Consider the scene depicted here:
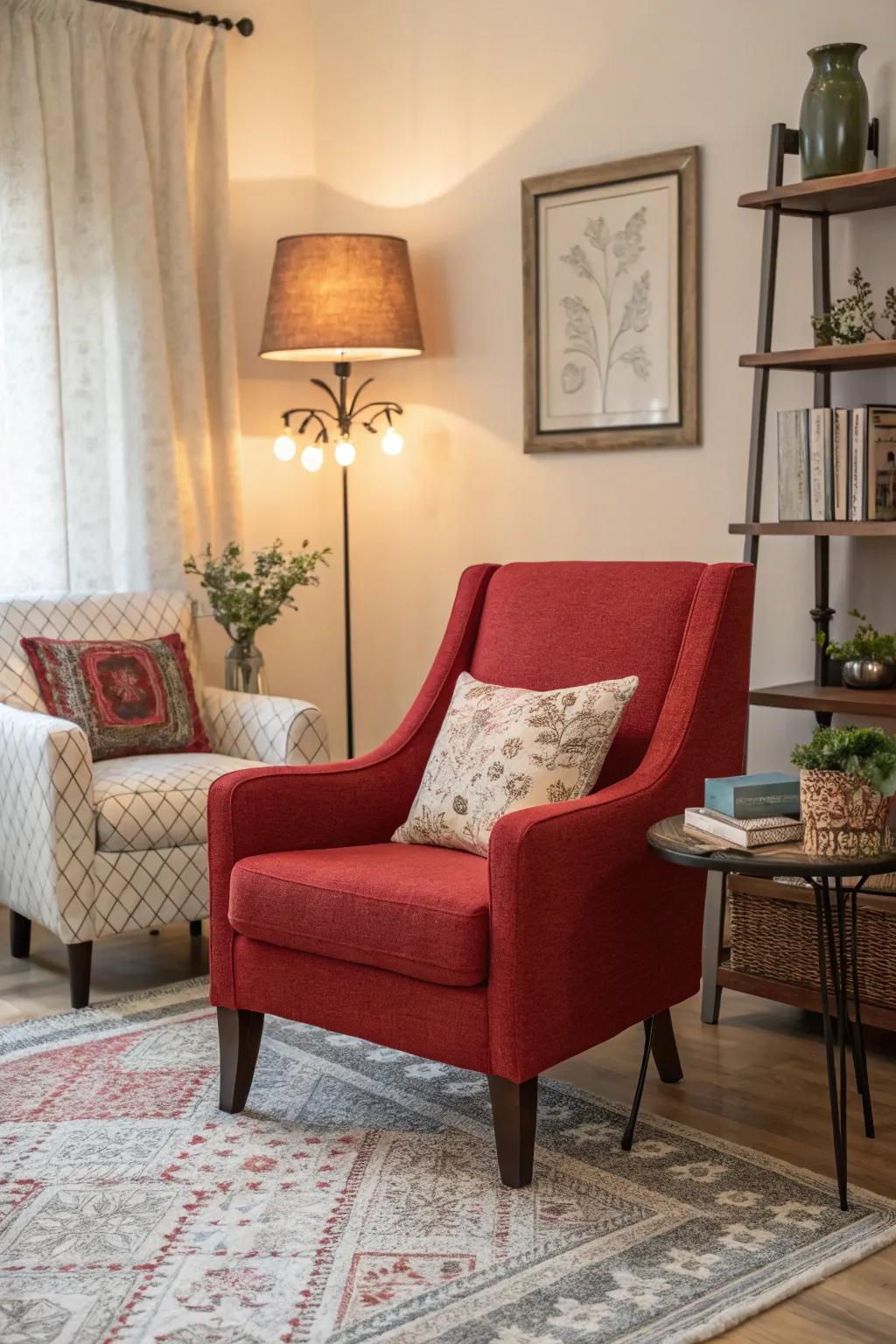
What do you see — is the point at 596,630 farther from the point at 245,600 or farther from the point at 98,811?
the point at 245,600

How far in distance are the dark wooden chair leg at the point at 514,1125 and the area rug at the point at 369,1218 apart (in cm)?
3

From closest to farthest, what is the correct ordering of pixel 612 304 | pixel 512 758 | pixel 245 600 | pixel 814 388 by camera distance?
pixel 512 758, pixel 814 388, pixel 612 304, pixel 245 600

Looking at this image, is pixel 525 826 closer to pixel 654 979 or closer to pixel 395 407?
pixel 654 979

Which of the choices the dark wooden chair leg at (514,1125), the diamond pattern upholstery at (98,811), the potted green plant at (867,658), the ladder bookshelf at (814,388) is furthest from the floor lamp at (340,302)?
the dark wooden chair leg at (514,1125)

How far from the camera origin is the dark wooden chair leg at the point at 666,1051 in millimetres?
2762

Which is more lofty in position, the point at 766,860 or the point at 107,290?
the point at 107,290

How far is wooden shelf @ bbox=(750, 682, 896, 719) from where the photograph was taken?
9.57 ft

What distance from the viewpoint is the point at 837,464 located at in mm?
3039

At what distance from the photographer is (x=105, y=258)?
412cm

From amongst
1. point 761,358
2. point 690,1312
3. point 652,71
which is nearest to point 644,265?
point 652,71

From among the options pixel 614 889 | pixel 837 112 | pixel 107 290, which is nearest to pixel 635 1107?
pixel 614 889

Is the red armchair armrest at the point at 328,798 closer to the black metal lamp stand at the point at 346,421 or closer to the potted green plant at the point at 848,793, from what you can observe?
the potted green plant at the point at 848,793

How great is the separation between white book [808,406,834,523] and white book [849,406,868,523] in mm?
47

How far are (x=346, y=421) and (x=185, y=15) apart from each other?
123cm
